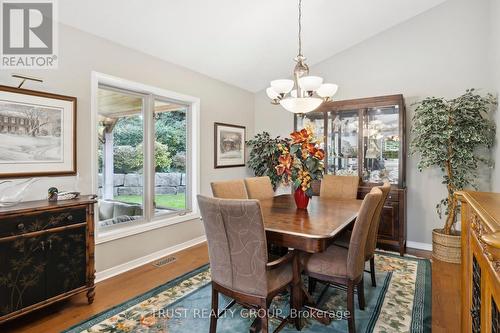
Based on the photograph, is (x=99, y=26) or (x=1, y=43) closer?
(x=1, y=43)

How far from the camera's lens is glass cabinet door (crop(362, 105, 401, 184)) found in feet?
12.7

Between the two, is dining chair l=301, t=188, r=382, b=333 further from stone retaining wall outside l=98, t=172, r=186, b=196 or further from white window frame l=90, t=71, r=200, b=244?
stone retaining wall outside l=98, t=172, r=186, b=196

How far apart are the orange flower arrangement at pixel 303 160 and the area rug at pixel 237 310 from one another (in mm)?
1084

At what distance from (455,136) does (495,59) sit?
938 mm

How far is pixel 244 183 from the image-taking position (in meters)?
3.14

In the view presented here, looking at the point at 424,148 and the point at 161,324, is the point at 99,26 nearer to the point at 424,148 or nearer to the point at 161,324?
the point at 161,324

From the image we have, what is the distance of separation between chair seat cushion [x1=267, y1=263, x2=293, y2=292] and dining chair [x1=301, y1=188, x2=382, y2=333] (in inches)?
8.0

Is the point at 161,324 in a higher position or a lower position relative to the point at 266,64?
lower

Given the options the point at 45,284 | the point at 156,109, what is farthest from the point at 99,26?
the point at 45,284

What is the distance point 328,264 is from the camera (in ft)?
6.81

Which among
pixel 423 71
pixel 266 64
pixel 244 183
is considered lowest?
pixel 244 183

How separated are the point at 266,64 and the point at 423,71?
2248mm

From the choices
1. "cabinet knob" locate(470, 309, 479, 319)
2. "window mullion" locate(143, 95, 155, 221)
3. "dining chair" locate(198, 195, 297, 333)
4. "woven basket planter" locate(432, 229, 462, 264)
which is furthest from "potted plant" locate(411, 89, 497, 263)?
"window mullion" locate(143, 95, 155, 221)

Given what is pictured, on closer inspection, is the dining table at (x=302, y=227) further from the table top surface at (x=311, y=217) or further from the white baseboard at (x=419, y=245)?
the white baseboard at (x=419, y=245)
